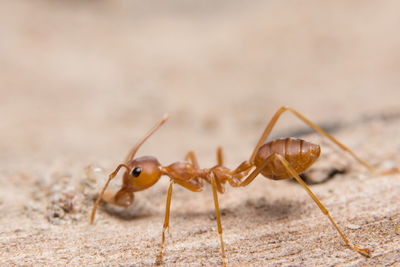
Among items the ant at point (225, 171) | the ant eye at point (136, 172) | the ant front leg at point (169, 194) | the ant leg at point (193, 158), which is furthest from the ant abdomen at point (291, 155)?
the ant eye at point (136, 172)

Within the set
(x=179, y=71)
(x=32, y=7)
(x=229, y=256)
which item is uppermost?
(x=32, y=7)

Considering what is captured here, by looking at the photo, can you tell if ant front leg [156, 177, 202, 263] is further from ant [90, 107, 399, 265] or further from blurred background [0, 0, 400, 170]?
blurred background [0, 0, 400, 170]

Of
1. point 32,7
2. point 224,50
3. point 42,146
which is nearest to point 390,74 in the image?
point 224,50

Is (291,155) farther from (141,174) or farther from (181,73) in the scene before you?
(181,73)

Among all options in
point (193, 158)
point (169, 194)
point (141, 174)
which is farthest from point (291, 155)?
point (141, 174)

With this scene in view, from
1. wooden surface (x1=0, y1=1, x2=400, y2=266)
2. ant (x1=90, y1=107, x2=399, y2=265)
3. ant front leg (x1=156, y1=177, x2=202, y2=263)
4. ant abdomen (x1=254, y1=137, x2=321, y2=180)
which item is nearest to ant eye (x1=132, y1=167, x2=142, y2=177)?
ant (x1=90, y1=107, x2=399, y2=265)

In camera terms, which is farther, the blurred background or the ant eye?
the blurred background

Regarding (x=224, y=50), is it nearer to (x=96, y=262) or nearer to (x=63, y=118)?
(x=63, y=118)
